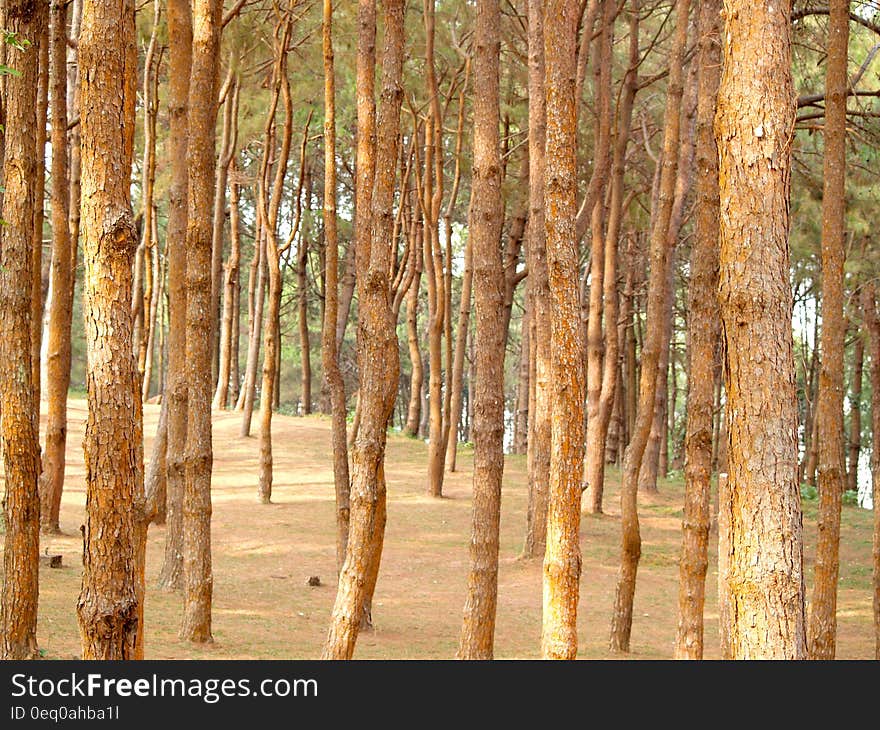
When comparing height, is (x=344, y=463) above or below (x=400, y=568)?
above

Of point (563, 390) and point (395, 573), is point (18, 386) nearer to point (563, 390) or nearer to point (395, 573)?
point (563, 390)

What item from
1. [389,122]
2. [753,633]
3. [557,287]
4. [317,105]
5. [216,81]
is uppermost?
[317,105]

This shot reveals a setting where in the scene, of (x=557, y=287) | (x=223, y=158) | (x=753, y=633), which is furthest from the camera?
(x=223, y=158)

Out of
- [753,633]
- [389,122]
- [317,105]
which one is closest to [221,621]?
[389,122]

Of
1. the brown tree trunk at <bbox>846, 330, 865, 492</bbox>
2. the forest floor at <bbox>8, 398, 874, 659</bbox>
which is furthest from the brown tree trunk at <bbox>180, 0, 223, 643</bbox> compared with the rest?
the brown tree trunk at <bbox>846, 330, 865, 492</bbox>

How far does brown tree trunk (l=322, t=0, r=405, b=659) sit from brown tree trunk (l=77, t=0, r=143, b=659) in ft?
6.96

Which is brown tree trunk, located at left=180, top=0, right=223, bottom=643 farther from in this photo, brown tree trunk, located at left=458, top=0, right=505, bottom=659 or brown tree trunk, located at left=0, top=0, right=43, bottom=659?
brown tree trunk, located at left=458, top=0, right=505, bottom=659

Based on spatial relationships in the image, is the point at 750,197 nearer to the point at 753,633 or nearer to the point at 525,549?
the point at 753,633

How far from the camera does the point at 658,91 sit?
691 inches

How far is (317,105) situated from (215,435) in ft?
20.6

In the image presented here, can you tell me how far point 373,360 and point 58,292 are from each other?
173 inches

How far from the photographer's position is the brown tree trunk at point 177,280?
8453 millimetres

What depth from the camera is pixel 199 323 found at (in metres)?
7.68

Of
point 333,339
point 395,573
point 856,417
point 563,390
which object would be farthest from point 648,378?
point 856,417
